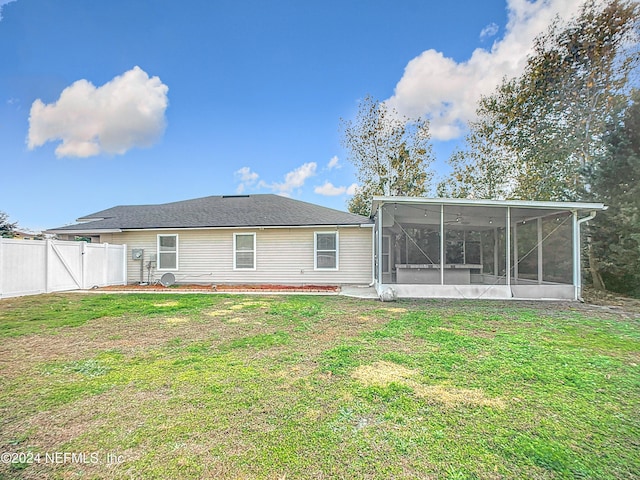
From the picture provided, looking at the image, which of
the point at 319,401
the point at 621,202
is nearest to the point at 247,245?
the point at 319,401

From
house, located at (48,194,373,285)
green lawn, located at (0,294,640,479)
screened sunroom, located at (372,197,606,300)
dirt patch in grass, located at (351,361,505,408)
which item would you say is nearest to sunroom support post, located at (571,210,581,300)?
screened sunroom, located at (372,197,606,300)

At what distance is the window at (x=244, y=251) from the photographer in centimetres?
1208

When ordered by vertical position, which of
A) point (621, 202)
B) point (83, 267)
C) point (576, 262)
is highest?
point (621, 202)

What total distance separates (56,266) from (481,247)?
1644 cm

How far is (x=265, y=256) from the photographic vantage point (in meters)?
12.0

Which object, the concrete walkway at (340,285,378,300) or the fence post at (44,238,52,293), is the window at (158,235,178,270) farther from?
the concrete walkway at (340,285,378,300)

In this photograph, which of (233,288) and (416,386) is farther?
(233,288)

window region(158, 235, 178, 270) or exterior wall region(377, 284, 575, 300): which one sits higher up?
window region(158, 235, 178, 270)

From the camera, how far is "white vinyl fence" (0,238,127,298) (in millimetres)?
8664

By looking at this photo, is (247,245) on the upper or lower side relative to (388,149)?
lower

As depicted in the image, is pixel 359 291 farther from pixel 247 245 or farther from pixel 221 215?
pixel 221 215

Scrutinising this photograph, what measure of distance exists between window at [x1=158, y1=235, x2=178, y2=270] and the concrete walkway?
674 centimetres

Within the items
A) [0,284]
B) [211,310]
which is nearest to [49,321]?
[211,310]

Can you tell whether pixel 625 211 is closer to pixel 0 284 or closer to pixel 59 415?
pixel 59 415
